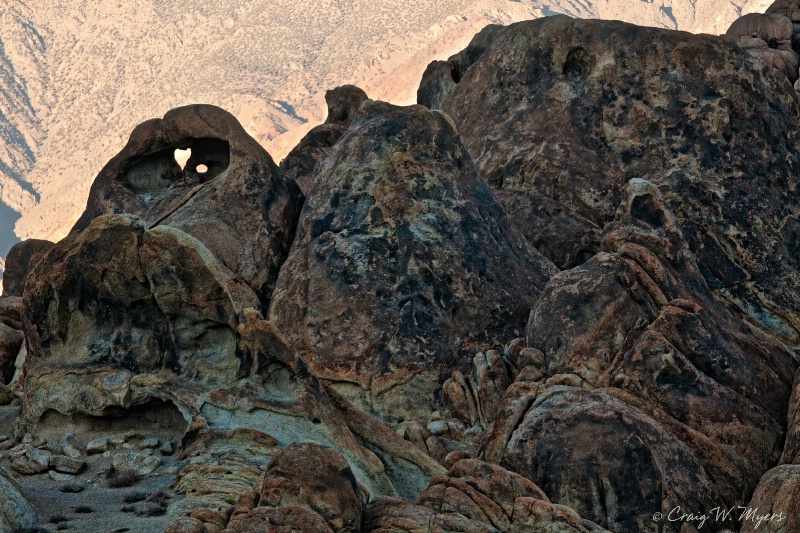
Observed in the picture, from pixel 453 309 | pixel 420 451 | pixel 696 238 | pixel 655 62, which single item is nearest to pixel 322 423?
pixel 420 451

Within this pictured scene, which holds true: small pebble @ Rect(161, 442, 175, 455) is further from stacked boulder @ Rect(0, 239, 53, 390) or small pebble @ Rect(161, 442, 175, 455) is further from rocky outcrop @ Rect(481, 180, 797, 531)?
stacked boulder @ Rect(0, 239, 53, 390)

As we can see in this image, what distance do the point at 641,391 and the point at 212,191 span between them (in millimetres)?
14644

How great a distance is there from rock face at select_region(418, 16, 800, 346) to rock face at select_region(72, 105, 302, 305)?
6.00 meters

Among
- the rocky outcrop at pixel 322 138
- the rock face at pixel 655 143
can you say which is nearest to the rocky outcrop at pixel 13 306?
the rocky outcrop at pixel 322 138

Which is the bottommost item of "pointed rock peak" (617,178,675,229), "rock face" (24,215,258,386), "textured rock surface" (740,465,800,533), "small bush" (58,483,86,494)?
"textured rock surface" (740,465,800,533)

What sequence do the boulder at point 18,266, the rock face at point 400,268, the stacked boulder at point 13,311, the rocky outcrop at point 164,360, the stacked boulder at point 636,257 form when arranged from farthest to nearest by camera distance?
the boulder at point 18,266, the stacked boulder at point 13,311, the rock face at point 400,268, the rocky outcrop at point 164,360, the stacked boulder at point 636,257

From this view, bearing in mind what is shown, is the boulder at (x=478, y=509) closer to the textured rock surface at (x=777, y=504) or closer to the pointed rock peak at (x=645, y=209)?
the textured rock surface at (x=777, y=504)

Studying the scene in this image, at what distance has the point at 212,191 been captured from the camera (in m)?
36.2

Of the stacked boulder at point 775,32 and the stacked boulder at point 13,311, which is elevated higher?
the stacked boulder at point 13,311

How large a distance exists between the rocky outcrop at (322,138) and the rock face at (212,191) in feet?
9.02

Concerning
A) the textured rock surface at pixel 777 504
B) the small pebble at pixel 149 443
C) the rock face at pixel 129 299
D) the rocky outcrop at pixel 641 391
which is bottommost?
the textured rock surface at pixel 777 504

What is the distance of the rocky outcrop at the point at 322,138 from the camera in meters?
41.2

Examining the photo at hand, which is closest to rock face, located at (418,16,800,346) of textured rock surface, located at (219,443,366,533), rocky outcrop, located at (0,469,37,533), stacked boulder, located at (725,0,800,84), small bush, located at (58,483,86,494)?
small bush, located at (58,483,86,494)

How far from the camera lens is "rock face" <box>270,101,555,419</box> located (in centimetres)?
3023
